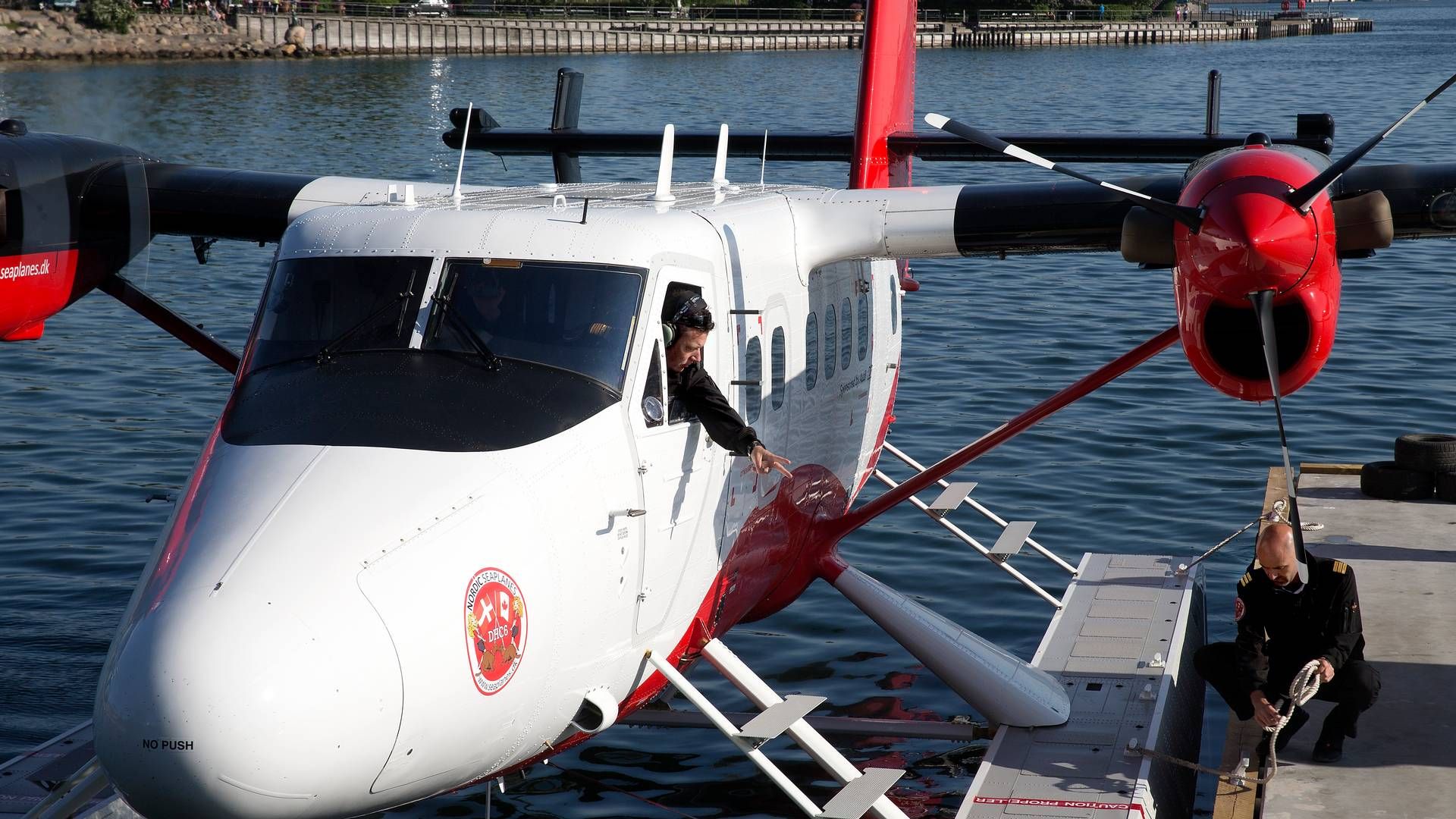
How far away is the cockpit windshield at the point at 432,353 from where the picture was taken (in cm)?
579

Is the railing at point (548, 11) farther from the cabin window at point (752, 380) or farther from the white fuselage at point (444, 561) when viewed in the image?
the white fuselage at point (444, 561)

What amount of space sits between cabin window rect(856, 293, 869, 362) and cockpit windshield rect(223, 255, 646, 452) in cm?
317

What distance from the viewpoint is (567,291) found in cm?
656

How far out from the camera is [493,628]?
17.6 feet

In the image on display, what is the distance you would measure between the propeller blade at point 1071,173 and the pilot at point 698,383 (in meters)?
1.62

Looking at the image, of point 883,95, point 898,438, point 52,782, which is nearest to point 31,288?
point 52,782

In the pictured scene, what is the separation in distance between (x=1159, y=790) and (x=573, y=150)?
6.63 m

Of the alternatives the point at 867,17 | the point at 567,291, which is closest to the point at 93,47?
the point at 867,17

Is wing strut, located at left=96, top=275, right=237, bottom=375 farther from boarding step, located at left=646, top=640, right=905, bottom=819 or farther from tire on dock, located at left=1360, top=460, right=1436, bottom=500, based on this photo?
tire on dock, located at left=1360, top=460, right=1436, bottom=500

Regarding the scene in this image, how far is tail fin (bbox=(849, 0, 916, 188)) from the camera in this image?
440 inches

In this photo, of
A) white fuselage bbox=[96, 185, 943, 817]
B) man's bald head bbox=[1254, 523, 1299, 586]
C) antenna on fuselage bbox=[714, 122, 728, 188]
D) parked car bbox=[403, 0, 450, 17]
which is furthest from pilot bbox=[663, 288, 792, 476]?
parked car bbox=[403, 0, 450, 17]

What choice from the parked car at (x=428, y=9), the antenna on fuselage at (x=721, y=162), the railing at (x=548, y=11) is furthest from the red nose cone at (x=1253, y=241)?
the parked car at (x=428, y=9)

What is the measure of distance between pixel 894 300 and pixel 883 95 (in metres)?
1.82

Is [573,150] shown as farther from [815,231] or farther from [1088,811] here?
[1088,811]
